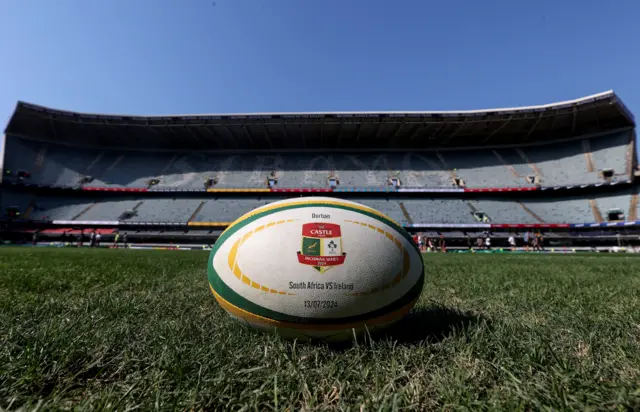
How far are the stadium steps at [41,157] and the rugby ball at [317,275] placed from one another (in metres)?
41.1

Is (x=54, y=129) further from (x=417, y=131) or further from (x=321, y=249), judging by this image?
(x=321, y=249)

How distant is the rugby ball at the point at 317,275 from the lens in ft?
7.02

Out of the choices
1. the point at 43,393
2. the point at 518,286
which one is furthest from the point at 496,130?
the point at 43,393

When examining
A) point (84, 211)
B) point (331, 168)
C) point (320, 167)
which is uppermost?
point (320, 167)

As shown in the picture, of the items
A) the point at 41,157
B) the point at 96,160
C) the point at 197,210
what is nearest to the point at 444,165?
the point at 197,210

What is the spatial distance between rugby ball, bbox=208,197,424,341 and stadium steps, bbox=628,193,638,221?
3327 centimetres

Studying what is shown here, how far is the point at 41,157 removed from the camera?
33.2m

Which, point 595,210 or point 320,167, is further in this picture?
point 320,167

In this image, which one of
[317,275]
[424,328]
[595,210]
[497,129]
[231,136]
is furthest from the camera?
[231,136]

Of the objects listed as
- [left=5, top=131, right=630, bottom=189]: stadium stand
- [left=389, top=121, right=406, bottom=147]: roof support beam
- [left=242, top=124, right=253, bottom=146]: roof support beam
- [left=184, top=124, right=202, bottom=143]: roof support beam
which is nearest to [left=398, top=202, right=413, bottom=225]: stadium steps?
[left=5, top=131, right=630, bottom=189]: stadium stand

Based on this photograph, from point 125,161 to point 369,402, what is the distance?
41313 mm

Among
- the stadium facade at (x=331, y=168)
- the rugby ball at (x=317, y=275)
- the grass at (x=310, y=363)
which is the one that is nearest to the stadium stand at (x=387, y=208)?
the stadium facade at (x=331, y=168)

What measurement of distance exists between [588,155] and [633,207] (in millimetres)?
6975

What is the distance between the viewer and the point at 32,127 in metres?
32.6
